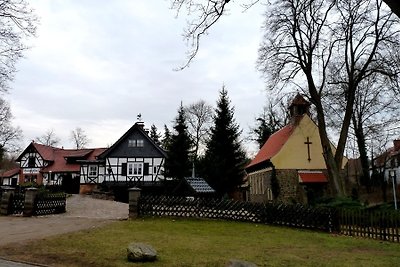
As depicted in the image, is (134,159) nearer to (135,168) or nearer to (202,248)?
(135,168)

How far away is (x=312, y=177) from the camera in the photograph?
1337 inches

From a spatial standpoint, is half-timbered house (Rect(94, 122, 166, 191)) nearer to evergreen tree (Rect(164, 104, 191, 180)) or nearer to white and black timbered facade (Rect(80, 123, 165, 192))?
white and black timbered facade (Rect(80, 123, 165, 192))

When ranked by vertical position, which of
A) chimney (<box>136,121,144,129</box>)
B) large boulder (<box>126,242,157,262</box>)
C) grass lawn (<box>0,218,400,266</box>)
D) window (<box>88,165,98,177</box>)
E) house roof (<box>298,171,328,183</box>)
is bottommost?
grass lawn (<box>0,218,400,266</box>)

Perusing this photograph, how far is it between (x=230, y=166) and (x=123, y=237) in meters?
26.7

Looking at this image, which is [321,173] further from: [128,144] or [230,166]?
[128,144]

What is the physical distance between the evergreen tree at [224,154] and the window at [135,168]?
26.9ft

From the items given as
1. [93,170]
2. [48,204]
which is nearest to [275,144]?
[93,170]

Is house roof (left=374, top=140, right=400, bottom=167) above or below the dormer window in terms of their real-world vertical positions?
below

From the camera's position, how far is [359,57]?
24688mm

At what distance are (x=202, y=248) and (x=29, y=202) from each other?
42.2ft

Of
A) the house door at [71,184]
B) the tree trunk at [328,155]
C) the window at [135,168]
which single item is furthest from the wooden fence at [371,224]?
the house door at [71,184]

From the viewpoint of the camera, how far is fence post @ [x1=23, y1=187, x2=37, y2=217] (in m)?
19.7

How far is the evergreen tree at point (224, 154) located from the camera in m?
36.8

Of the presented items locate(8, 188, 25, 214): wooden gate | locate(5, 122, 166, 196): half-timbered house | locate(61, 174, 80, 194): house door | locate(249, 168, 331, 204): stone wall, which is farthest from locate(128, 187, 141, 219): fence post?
locate(61, 174, 80, 194): house door
